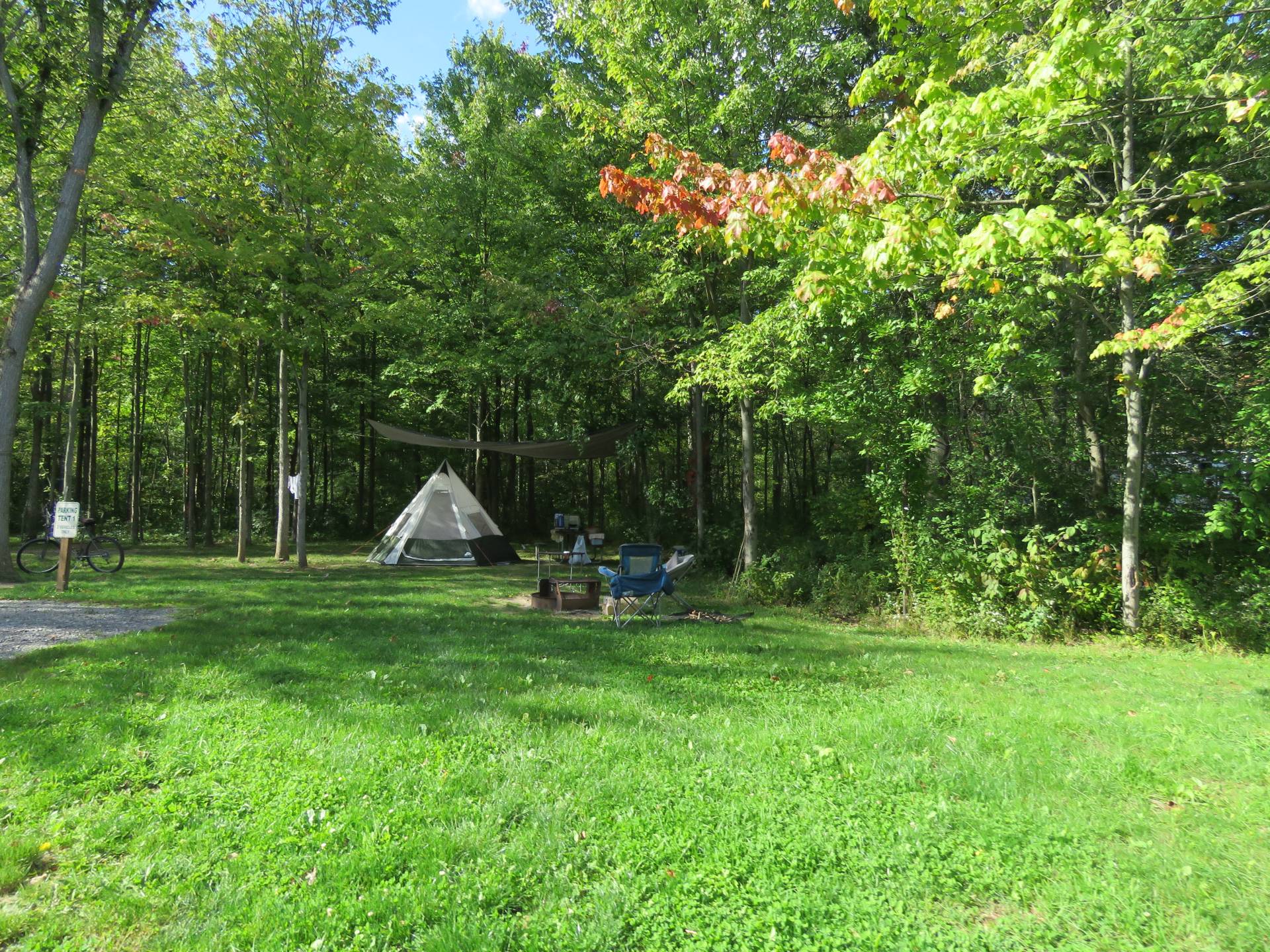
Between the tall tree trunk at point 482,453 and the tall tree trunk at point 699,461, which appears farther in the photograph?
the tall tree trunk at point 482,453

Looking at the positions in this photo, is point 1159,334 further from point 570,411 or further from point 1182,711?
point 570,411

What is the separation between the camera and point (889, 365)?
870cm

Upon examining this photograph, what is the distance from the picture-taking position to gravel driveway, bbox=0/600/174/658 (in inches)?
205

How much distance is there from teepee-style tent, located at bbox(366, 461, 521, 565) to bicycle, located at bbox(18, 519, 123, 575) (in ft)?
12.9

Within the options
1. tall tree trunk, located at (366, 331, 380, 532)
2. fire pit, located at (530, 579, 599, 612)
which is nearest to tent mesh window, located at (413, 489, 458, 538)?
fire pit, located at (530, 579, 599, 612)

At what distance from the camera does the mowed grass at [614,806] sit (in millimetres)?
1976

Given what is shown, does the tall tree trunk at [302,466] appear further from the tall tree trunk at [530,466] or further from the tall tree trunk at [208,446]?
the tall tree trunk at [530,466]

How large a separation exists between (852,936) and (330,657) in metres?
4.17

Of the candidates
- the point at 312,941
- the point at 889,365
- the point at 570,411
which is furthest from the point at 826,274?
the point at 570,411

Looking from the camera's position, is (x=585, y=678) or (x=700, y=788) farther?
(x=585, y=678)

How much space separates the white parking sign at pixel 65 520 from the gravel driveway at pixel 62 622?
A: 80 centimetres

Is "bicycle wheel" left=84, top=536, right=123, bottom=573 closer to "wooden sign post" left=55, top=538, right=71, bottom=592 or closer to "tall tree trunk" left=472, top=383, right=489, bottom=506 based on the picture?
"wooden sign post" left=55, top=538, right=71, bottom=592

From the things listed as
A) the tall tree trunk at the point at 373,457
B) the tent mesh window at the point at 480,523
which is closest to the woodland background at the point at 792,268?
the tent mesh window at the point at 480,523

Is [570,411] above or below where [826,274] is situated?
above
